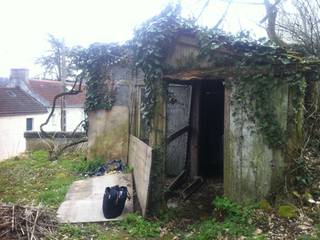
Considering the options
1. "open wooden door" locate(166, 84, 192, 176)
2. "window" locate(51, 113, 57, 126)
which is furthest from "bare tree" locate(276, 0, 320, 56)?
"window" locate(51, 113, 57, 126)

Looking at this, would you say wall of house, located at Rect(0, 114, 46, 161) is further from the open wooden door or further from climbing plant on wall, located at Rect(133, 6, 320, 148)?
climbing plant on wall, located at Rect(133, 6, 320, 148)

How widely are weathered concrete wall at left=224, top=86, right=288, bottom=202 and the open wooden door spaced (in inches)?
118

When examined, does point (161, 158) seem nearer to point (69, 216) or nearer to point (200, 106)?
point (69, 216)

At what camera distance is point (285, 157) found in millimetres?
6535

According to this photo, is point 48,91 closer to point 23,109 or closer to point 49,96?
point 49,96

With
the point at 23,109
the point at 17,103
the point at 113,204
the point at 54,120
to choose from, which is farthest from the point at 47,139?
the point at 54,120

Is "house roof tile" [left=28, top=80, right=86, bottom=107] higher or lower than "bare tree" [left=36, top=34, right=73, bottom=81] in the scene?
lower

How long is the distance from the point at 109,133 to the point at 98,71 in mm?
1914

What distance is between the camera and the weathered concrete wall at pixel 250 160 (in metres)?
6.54

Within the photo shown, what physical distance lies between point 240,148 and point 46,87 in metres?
28.7

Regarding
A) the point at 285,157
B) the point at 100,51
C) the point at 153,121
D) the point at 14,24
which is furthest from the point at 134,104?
the point at 14,24

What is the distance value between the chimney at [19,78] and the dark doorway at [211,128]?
78.8 ft

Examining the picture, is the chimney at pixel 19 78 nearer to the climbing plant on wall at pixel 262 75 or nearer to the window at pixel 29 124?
the window at pixel 29 124

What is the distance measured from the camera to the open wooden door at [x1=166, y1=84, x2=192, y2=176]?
9844 mm
